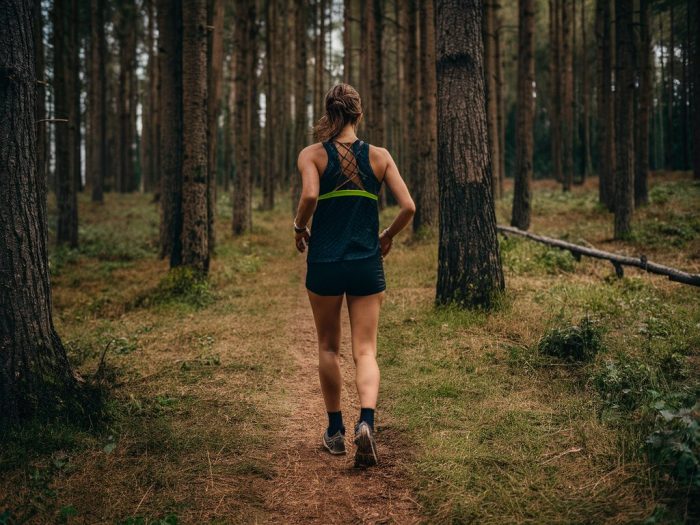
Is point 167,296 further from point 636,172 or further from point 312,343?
point 636,172

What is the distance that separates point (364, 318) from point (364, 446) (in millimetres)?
843

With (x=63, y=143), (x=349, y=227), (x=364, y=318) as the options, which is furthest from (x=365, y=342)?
(x=63, y=143)

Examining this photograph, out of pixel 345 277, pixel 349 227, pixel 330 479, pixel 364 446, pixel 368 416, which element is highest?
pixel 349 227

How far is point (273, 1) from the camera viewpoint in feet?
66.4

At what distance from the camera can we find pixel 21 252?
399 cm

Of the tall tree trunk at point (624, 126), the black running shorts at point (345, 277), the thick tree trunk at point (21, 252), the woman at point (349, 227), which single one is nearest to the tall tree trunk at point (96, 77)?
the tall tree trunk at point (624, 126)

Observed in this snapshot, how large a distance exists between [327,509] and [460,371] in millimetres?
2327

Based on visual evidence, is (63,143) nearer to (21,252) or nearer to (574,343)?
(21,252)

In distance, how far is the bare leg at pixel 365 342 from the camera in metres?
3.77

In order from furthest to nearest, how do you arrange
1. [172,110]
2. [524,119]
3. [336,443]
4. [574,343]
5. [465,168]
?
[524,119]
[172,110]
[465,168]
[574,343]
[336,443]

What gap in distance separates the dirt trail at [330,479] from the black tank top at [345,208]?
57.6 inches

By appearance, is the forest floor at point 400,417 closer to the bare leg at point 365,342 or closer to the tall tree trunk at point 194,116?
the bare leg at point 365,342

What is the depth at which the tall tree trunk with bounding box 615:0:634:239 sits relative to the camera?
12906mm

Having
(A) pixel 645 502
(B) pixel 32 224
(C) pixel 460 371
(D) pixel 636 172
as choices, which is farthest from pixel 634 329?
(D) pixel 636 172
